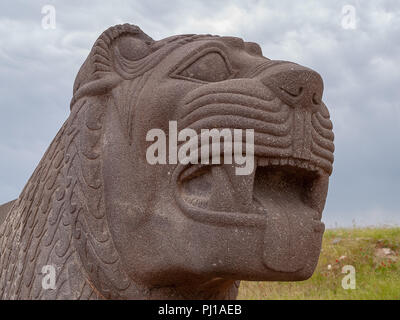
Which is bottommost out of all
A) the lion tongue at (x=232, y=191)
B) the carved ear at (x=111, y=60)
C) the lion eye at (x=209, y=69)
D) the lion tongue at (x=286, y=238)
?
the lion tongue at (x=286, y=238)

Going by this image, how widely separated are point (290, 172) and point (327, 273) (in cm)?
537

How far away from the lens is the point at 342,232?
29.1 ft

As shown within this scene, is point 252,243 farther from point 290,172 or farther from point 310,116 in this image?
point 310,116

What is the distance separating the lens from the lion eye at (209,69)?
245 cm

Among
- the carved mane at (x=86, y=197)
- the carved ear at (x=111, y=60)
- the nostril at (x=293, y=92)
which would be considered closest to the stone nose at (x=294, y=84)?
the nostril at (x=293, y=92)

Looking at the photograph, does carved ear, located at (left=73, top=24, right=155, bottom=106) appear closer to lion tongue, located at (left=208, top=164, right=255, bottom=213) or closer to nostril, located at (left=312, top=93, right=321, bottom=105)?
lion tongue, located at (left=208, top=164, right=255, bottom=213)

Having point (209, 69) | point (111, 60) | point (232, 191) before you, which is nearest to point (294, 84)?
point (209, 69)

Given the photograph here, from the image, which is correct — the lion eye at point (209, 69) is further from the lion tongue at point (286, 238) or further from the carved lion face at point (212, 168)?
the lion tongue at point (286, 238)

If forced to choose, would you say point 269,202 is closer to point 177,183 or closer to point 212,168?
point 212,168

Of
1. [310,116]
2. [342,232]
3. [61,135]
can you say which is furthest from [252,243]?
[342,232]

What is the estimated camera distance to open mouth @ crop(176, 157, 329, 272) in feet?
7.00

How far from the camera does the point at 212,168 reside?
7.18 ft

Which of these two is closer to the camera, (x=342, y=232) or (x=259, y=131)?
(x=259, y=131)
